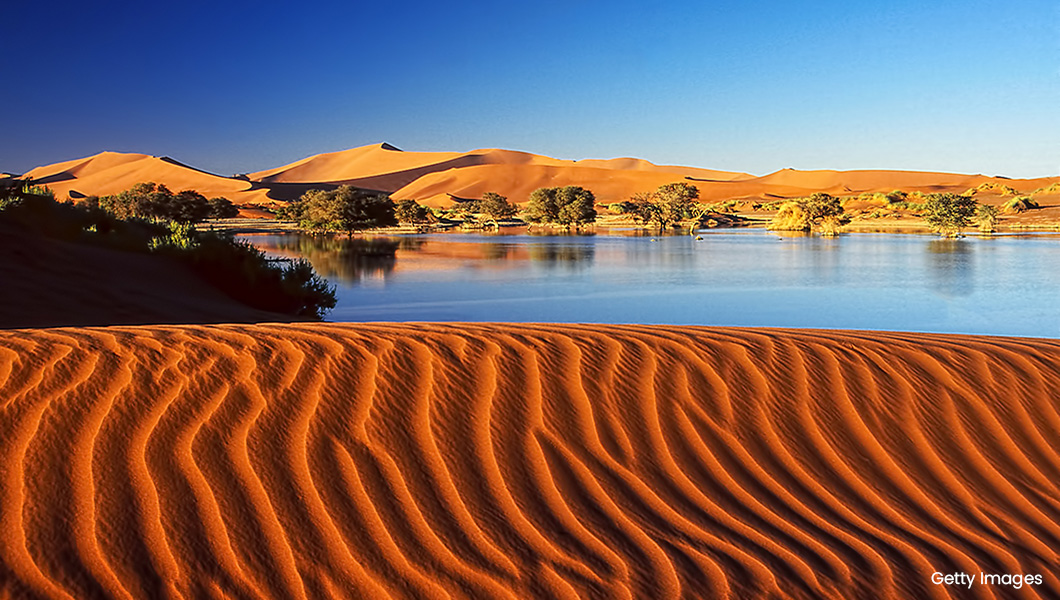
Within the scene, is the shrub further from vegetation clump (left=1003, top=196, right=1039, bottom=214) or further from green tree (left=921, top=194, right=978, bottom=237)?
vegetation clump (left=1003, top=196, right=1039, bottom=214)

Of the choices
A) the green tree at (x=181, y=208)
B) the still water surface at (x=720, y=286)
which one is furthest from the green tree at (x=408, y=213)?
the still water surface at (x=720, y=286)

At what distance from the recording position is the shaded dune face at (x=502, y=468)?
2.32m

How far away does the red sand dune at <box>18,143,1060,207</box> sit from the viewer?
11262 centimetres

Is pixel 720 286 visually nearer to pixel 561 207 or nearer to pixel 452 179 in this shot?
pixel 561 207

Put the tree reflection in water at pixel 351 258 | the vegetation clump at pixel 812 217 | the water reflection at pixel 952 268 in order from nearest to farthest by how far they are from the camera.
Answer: the water reflection at pixel 952 268
the tree reflection in water at pixel 351 258
the vegetation clump at pixel 812 217

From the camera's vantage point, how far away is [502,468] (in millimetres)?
2934

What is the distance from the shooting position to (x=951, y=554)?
8.46 ft

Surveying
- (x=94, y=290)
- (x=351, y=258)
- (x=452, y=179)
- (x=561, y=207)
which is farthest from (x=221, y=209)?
(x=452, y=179)

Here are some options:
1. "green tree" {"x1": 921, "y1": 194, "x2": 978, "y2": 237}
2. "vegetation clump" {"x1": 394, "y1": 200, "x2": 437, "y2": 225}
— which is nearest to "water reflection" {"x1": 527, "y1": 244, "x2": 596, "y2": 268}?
"green tree" {"x1": 921, "y1": 194, "x2": 978, "y2": 237}

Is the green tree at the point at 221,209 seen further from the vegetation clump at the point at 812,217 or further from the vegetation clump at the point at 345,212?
the vegetation clump at the point at 812,217

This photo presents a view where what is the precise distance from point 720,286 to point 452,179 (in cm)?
12052

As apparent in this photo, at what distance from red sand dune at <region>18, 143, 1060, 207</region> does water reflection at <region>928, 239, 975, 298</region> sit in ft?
250

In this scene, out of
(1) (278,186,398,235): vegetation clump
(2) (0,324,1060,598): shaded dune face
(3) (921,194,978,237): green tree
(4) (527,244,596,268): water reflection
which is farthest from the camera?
(3) (921,194,978,237): green tree

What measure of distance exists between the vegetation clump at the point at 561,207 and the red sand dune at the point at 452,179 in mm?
39584
